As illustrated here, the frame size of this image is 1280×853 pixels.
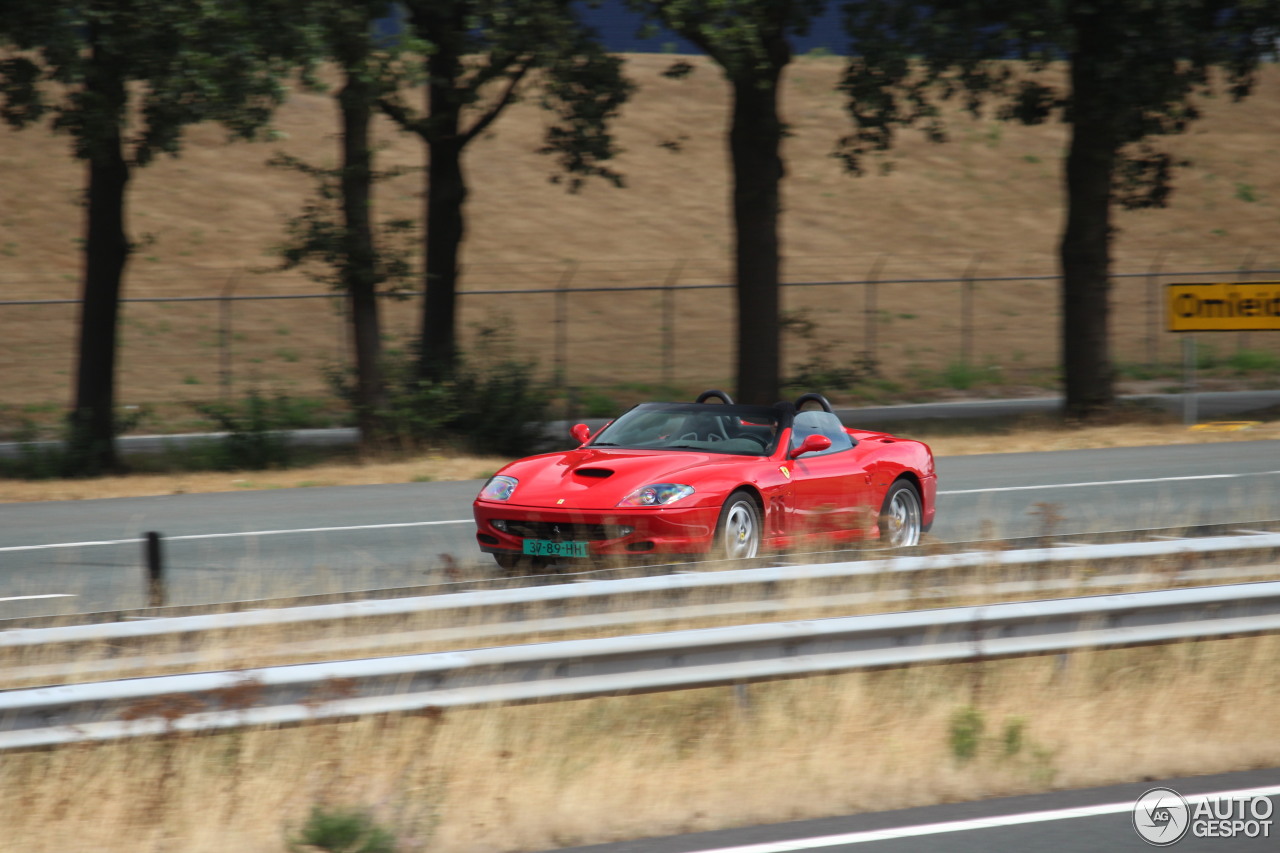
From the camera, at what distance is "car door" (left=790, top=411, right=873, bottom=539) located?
407 inches

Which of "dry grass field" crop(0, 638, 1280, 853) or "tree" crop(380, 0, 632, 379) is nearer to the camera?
"dry grass field" crop(0, 638, 1280, 853)

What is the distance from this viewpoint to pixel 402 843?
4.94 meters

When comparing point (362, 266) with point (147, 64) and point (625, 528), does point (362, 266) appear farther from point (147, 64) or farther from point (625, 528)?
point (625, 528)

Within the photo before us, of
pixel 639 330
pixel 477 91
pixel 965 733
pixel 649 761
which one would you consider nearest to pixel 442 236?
pixel 477 91

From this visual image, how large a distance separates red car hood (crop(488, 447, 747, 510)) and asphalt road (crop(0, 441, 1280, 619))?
2.69 feet

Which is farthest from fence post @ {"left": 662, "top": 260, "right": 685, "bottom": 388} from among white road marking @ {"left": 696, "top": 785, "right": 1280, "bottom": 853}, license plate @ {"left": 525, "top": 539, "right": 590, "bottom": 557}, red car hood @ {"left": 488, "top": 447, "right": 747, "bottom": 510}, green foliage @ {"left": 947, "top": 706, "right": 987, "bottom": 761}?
white road marking @ {"left": 696, "top": 785, "right": 1280, "bottom": 853}

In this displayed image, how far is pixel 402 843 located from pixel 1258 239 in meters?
49.5

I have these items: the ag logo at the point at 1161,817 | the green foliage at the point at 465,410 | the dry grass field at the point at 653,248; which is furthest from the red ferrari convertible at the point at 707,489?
the dry grass field at the point at 653,248

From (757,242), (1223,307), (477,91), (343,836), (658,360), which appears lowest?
(343,836)

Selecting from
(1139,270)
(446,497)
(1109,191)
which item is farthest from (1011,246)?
(446,497)

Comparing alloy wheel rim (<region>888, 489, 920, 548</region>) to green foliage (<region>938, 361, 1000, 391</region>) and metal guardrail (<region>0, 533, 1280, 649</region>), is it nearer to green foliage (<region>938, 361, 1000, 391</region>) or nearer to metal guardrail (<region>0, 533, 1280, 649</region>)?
metal guardrail (<region>0, 533, 1280, 649</region>)

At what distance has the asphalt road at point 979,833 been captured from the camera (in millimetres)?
4938

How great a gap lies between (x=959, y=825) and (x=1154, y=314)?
3828 centimetres

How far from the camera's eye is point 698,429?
35.2 feet
